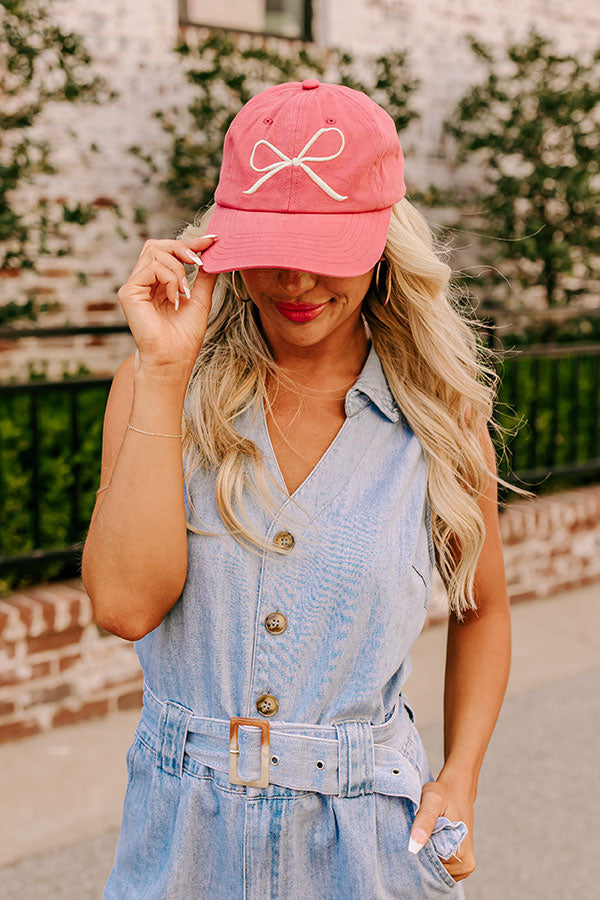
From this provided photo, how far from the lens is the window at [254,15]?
18.9 ft

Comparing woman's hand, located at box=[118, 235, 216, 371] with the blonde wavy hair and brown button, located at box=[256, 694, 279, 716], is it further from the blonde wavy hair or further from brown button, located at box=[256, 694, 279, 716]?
brown button, located at box=[256, 694, 279, 716]

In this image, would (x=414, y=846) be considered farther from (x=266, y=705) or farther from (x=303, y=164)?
(x=303, y=164)

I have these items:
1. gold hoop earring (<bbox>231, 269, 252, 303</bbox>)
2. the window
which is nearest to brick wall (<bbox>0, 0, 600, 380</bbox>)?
the window

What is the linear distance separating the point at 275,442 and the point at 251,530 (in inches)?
7.6

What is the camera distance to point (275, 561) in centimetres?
147

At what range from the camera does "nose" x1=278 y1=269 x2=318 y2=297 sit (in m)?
1.45

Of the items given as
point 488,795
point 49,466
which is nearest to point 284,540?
point 488,795

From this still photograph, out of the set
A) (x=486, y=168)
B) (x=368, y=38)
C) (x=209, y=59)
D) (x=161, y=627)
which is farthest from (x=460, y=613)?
(x=486, y=168)

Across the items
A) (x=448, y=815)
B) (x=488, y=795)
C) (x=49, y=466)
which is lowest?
(x=488, y=795)

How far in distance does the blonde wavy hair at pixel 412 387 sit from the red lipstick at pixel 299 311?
0.16m

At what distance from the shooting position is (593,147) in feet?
→ 21.5

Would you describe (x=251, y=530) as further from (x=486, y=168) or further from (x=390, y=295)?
(x=486, y=168)

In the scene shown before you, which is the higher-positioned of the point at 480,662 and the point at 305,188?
the point at 305,188

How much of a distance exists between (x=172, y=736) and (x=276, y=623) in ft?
0.80
